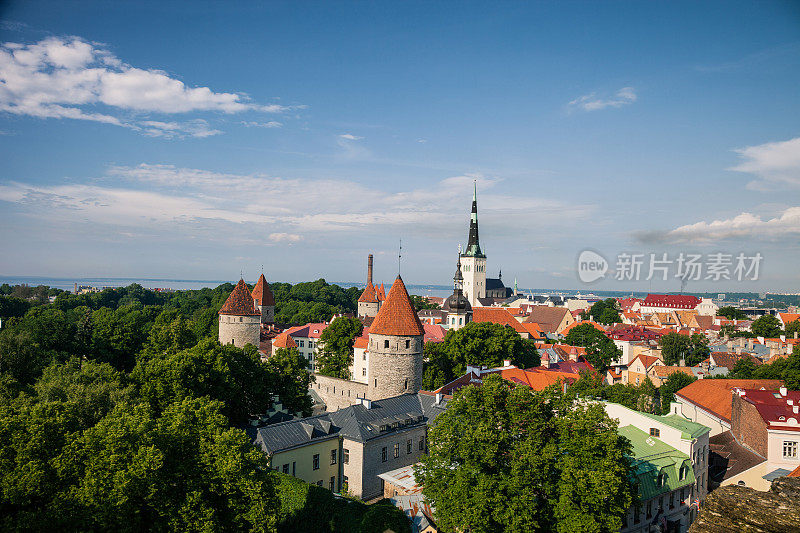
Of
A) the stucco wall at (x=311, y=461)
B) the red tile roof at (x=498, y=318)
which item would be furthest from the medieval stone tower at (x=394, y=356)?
the red tile roof at (x=498, y=318)

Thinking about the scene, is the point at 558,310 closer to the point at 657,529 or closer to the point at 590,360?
the point at 590,360

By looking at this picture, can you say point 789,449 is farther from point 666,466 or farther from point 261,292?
point 261,292

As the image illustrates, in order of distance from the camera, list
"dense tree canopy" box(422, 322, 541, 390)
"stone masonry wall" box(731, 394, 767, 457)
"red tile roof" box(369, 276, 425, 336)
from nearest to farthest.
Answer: "stone masonry wall" box(731, 394, 767, 457) → "red tile roof" box(369, 276, 425, 336) → "dense tree canopy" box(422, 322, 541, 390)

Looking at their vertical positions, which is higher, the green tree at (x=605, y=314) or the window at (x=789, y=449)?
the green tree at (x=605, y=314)

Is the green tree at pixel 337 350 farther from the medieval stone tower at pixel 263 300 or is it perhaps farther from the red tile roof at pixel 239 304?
the medieval stone tower at pixel 263 300

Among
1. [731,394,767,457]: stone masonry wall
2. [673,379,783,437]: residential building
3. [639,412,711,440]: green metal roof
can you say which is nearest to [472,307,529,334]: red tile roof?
[673,379,783,437]: residential building

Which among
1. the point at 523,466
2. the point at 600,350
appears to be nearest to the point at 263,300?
the point at 600,350

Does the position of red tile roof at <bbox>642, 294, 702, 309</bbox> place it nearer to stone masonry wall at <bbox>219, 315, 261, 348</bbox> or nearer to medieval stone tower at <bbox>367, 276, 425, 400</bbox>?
stone masonry wall at <bbox>219, 315, 261, 348</bbox>
